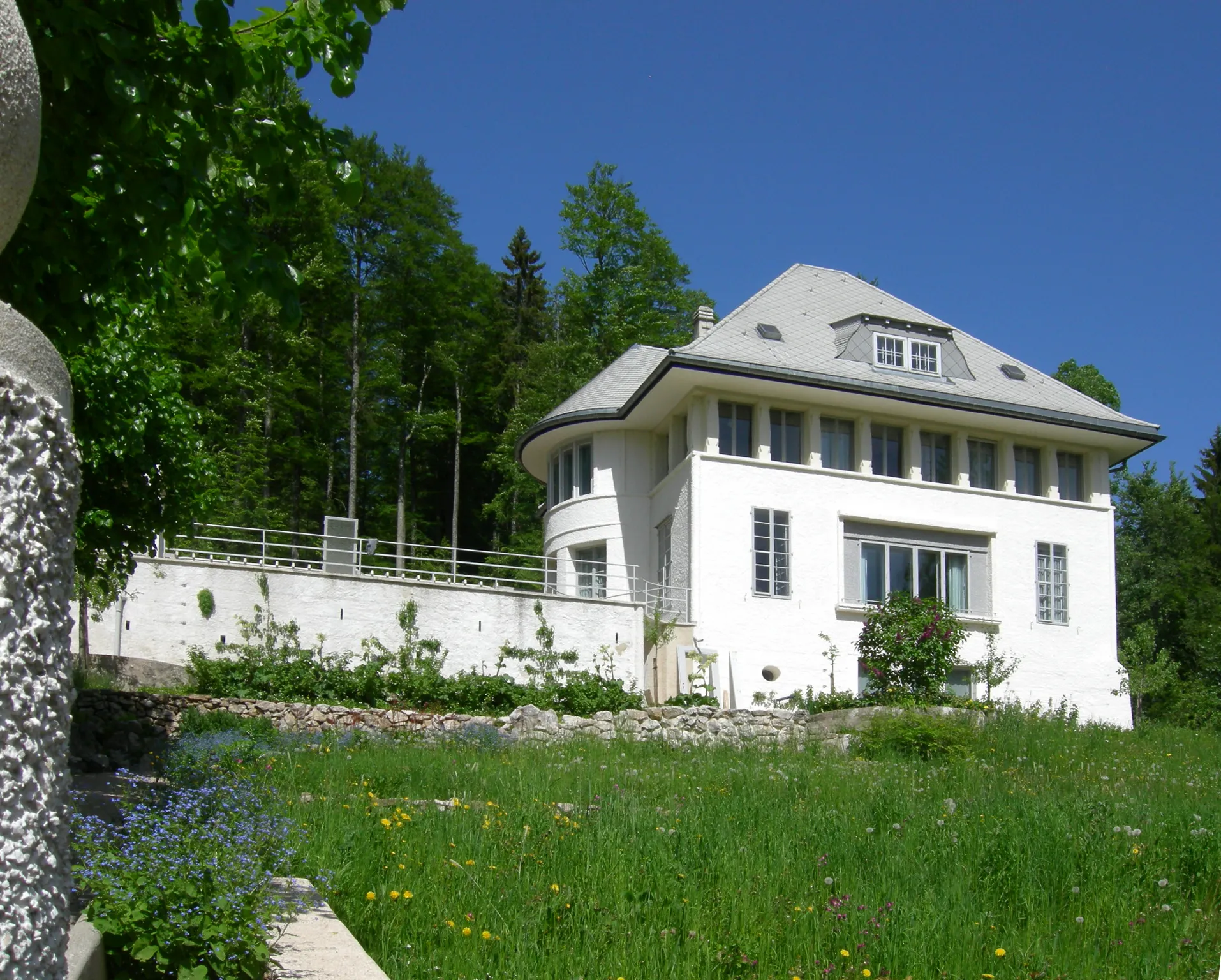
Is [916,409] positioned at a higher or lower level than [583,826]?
higher

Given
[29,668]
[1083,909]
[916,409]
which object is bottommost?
[1083,909]

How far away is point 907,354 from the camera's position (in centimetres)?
2833

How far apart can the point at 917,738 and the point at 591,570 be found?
46.9ft

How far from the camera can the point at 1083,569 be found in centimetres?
2845

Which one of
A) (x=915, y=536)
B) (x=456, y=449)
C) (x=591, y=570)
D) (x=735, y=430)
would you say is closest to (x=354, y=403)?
(x=456, y=449)

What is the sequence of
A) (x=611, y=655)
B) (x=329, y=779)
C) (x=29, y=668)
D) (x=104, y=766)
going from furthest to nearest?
(x=611, y=655) < (x=104, y=766) < (x=329, y=779) < (x=29, y=668)

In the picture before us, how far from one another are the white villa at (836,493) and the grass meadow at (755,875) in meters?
13.4

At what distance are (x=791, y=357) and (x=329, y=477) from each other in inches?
856

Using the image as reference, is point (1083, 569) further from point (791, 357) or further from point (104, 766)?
point (104, 766)

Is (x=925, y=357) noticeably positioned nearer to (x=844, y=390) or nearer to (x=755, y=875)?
(x=844, y=390)

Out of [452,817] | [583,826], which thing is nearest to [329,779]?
[452,817]

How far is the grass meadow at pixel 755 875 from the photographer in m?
6.58

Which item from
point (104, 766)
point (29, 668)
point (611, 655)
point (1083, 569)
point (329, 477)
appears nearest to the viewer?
point (29, 668)

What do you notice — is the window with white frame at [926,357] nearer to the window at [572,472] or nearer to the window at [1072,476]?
the window at [1072,476]
